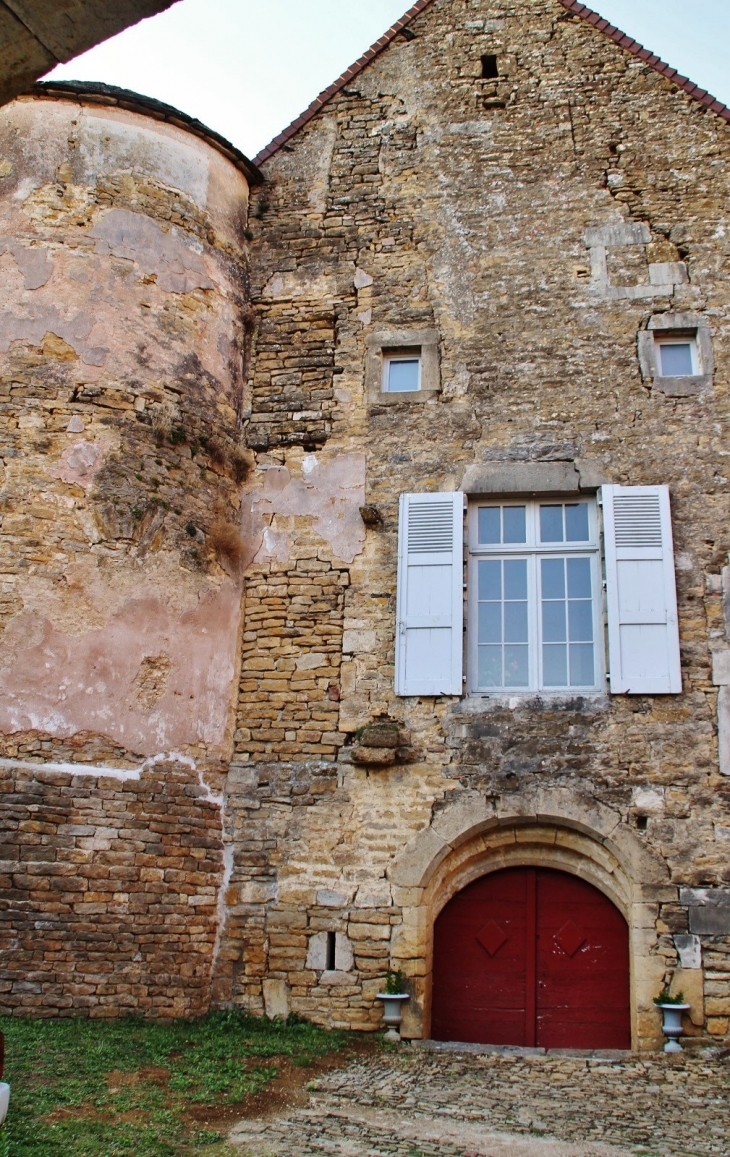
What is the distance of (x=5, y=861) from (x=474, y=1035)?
3.50 meters

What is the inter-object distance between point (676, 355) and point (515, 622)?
266 cm

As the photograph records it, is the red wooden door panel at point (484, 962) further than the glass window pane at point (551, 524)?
No

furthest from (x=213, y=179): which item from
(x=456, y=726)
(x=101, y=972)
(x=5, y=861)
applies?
(x=101, y=972)

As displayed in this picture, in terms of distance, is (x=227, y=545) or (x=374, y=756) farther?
(x=227, y=545)

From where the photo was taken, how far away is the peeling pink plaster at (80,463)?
794 cm

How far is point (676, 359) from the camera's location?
859 centimetres

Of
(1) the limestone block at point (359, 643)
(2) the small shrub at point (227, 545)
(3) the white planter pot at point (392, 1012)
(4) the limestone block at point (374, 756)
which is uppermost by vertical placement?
(2) the small shrub at point (227, 545)

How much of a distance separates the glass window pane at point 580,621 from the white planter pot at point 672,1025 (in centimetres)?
263

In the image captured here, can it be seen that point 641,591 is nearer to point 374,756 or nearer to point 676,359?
point 676,359

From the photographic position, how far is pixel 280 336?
9391 mm

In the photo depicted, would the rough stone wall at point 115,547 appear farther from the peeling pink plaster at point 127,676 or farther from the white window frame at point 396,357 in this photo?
the white window frame at point 396,357

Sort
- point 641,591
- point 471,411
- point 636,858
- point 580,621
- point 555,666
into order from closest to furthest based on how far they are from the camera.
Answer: point 636,858 < point 641,591 < point 555,666 < point 580,621 < point 471,411

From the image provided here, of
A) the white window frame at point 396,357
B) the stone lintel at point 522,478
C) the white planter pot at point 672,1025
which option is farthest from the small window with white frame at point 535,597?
the white planter pot at point 672,1025

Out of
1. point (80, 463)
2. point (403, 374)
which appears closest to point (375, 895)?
point (80, 463)
